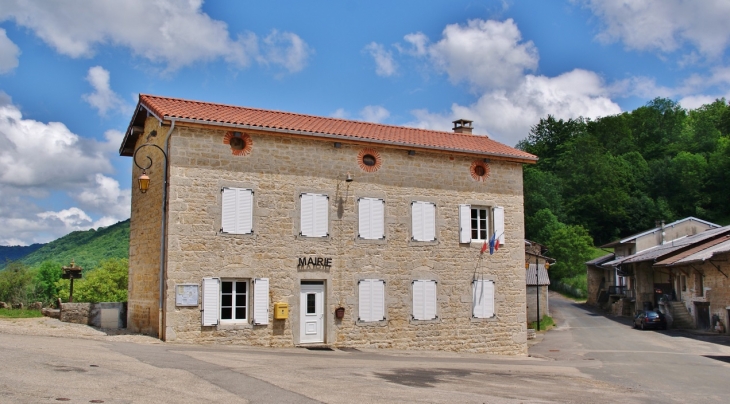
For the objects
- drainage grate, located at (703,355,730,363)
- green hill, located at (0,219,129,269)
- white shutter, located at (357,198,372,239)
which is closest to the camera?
white shutter, located at (357,198,372,239)

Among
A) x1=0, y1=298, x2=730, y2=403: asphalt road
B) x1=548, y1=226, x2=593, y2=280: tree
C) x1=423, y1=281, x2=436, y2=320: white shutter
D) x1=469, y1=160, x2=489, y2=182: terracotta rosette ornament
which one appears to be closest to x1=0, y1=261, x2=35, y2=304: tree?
x1=548, y1=226, x2=593, y2=280: tree

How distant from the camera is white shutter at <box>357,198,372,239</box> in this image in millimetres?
17359

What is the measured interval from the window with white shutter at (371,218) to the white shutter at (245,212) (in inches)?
117

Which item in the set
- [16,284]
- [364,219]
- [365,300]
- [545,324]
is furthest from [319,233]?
[16,284]

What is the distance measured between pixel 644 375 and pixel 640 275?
86.6ft

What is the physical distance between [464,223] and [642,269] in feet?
80.1

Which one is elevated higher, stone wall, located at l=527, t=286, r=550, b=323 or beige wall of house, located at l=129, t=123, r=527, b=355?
beige wall of house, located at l=129, t=123, r=527, b=355

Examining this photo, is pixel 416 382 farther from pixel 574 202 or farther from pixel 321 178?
pixel 574 202

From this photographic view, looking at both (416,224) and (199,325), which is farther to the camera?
(416,224)

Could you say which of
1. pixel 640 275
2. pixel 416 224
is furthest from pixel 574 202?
pixel 416 224

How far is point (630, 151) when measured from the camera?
232 feet

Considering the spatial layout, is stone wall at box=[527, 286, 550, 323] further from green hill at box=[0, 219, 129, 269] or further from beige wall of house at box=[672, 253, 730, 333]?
green hill at box=[0, 219, 129, 269]

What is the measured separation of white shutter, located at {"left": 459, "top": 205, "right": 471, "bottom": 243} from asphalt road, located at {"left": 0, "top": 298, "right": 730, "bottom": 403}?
3.25 m

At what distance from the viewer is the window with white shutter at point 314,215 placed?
16609 mm
